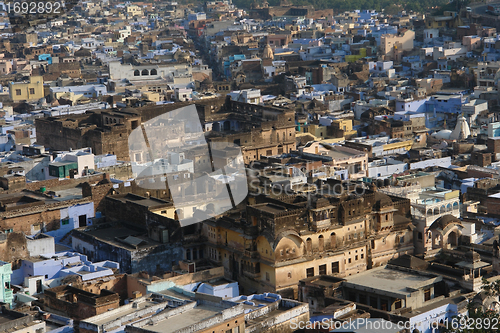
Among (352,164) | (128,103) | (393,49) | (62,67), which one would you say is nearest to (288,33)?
(393,49)

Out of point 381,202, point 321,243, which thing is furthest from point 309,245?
point 381,202

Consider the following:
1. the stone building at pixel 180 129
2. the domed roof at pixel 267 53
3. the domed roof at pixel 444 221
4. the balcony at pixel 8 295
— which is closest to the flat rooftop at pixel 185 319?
the balcony at pixel 8 295

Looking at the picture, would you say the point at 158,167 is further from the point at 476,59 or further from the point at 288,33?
the point at 288,33

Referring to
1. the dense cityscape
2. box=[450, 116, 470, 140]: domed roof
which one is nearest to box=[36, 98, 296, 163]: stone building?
the dense cityscape

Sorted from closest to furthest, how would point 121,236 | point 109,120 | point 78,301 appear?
point 78,301, point 121,236, point 109,120

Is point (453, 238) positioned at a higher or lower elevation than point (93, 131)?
lower

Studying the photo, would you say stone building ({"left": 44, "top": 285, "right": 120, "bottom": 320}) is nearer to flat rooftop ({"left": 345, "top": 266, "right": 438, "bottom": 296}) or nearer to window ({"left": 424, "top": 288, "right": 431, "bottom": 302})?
flat rooftop ({"left": 345, "top": 266, "right": 438, "bottom": 296})

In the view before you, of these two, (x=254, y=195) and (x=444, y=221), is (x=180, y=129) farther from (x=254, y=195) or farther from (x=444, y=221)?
Result: (x=444, y=221)
